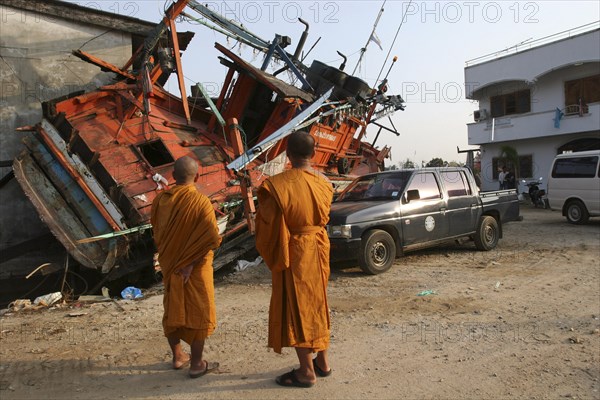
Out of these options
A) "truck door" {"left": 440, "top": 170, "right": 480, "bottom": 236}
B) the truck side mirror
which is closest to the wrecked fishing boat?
the truck side mirror

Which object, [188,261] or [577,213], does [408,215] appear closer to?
[188,261]

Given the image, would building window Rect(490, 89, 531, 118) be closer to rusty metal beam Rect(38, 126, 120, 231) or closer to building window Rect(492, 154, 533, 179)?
building window Rect(492, 154, 533, 179)

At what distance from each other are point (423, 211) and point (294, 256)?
4.79m

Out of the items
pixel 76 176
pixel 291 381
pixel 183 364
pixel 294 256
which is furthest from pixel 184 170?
pixel 76 176

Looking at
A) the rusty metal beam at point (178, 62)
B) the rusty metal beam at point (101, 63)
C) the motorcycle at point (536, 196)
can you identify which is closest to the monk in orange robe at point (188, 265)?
the rusty metal beam at point (101, 63)

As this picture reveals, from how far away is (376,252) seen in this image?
22.5 ft

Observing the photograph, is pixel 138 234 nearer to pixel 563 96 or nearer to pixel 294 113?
pixel 294 113

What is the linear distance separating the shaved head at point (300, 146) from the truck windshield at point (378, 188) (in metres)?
4.25

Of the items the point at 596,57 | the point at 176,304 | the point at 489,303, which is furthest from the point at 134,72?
the point at 596,57

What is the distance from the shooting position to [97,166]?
265 inches

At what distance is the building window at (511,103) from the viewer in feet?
74.4

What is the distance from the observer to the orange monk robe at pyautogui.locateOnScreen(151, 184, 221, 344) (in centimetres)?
326

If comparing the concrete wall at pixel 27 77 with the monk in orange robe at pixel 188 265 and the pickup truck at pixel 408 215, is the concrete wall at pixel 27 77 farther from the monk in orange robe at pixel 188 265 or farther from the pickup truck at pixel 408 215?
the monk in orange robe at pixel 188 265

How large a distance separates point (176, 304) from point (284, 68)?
8083 mm
